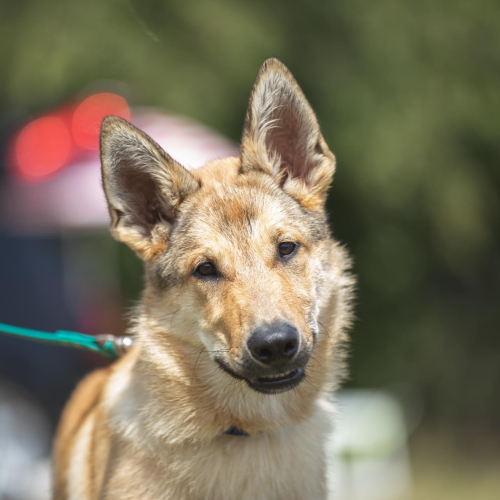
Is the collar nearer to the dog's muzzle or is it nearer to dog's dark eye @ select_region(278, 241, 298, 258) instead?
the dog's muzzle

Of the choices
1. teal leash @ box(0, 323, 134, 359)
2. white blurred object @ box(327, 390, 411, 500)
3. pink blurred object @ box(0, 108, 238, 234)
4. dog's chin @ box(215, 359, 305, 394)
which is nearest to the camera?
dog's chin @ box(215, 359, 305, 394)

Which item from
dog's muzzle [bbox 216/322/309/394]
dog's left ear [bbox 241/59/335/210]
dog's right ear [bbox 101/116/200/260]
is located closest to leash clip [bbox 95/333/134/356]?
dog's right ear [bbox 101/116/200/260]

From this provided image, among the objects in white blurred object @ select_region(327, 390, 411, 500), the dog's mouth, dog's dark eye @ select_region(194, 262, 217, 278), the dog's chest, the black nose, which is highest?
dog's dark eye @ select_region(194, 262, 217, 278)

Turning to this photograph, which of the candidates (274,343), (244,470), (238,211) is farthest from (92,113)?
(274,343)

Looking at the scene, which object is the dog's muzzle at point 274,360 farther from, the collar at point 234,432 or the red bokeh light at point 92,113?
the red bokeh light at point 92,113

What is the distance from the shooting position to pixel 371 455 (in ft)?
27.4

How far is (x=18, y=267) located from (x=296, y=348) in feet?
20.9

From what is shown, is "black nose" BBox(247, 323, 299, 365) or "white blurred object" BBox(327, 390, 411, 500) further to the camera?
"white blurred object" BBox(327, 390, 411, 500)

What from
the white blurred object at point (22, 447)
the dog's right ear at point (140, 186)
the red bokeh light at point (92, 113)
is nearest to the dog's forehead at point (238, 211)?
the dog's right ear at point (140, 186)

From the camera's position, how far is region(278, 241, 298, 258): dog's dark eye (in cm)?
362

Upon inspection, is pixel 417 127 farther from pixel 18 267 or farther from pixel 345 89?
pixel 18 267

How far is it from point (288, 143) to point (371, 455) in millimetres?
5317

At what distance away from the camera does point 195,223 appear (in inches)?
147

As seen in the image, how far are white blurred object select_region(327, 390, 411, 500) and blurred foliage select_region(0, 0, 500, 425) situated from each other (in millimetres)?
1952
